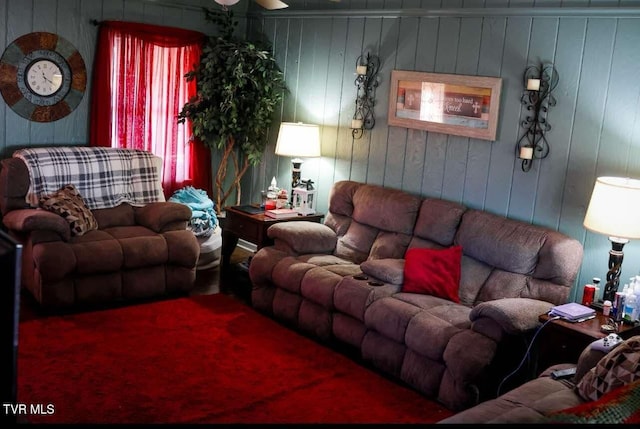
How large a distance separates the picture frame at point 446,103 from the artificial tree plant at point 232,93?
138 centimetres

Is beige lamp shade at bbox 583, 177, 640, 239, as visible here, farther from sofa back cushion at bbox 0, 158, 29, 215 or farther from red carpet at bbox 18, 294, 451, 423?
sofa back cushion at bbox 0, 158, 29, 215

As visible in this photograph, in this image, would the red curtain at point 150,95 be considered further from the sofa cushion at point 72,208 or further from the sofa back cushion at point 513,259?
the sofa back cushion at point 513,259

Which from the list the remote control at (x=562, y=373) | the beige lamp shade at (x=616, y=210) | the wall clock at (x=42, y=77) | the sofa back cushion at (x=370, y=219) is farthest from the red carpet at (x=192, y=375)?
the wall clock at (x=42, y=77)

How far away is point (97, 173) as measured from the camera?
213 inches

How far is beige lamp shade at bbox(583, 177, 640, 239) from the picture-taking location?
3559 millimetres

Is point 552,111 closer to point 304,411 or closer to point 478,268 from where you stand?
point 478,268

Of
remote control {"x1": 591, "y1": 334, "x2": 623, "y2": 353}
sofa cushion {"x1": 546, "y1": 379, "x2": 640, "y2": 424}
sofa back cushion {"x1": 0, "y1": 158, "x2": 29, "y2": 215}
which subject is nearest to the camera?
sofa cushion {"x1": 546, "y1": 379, "x2": 640, "y2": 424}

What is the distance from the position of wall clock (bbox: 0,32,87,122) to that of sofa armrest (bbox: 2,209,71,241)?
1.13m

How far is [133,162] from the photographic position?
18.5ft

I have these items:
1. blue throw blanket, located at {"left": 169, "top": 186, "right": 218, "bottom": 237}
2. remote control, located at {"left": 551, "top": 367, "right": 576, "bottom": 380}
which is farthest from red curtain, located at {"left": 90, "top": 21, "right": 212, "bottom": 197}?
remote control, located at {"left": 551, "top": 367, "right": 576, "bottom": 380}

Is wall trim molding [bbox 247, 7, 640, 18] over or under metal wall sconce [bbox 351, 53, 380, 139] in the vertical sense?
over

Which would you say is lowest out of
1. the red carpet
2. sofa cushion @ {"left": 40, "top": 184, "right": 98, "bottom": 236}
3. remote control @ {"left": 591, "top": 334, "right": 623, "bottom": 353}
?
the red carpet

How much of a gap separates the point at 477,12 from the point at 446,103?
627mm

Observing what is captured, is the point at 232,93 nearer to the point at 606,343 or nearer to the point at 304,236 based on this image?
the point at 304,236
